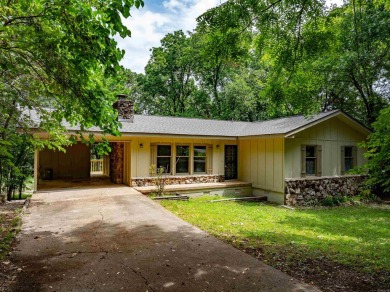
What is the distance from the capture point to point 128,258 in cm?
411

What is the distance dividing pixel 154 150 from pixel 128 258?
7.44m

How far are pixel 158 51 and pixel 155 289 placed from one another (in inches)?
1022

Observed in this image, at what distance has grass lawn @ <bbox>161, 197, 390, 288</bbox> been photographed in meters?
4.47

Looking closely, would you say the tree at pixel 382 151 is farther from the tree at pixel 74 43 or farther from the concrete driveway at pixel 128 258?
the tree at pixel 74 43

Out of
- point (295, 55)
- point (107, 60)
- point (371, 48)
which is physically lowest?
point (107, 60)

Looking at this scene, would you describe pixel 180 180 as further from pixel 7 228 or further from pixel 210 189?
pixel 7 228

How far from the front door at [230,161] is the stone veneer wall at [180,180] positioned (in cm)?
50

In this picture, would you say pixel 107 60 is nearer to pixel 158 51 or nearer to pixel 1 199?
pixel 1 199

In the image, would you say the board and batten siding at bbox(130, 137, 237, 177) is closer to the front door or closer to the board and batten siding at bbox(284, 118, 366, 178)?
the front door

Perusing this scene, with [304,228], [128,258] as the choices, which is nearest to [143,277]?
[128,258]

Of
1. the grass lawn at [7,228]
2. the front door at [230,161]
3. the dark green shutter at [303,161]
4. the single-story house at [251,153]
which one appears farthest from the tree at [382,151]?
the front door at [230,161]

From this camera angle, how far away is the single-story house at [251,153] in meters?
10.9

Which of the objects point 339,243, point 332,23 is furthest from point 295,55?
point 339,243

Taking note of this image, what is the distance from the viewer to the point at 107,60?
320 cm
